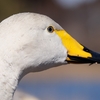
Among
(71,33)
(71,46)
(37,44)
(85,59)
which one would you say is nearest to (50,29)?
(37,44)

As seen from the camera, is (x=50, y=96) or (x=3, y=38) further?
(x=50, y=96)

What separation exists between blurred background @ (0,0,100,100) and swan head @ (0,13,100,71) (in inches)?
201

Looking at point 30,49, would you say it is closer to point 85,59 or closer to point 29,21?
point 29,21

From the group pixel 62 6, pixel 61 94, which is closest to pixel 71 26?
pixel 62 6

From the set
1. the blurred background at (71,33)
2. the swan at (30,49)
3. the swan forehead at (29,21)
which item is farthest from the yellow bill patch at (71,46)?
the blurred background at (71,33)

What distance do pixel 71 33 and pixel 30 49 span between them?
1895cm

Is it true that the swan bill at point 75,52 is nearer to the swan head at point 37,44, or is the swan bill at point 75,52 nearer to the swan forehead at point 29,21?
the swan head at point 37,44

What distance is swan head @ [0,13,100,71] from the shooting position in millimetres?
4199

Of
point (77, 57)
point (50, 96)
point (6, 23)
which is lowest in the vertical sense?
point (50, 96)

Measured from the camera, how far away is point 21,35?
4254mm

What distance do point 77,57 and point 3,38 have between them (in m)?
0.73

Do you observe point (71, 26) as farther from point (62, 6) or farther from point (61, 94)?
point (61, 94)

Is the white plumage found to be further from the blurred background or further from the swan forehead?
the blurred background

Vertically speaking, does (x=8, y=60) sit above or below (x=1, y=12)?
above
